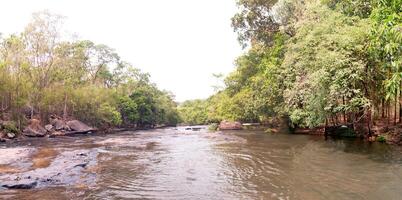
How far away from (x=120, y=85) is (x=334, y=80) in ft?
179

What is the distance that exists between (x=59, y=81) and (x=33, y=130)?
10.8 m

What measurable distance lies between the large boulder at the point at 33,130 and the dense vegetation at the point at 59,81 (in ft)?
2.85

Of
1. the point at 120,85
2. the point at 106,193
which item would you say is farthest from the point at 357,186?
the point at 120,85

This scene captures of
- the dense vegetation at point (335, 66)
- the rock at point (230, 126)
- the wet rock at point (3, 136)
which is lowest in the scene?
the wet rock at point (3, 136)

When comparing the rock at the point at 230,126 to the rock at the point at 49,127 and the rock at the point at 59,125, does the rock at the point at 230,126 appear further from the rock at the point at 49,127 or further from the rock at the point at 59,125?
the rock at the point at 49,127

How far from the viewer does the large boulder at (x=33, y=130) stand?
118 feet

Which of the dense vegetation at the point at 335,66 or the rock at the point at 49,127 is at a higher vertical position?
the dense vegetation at the point at 335,66

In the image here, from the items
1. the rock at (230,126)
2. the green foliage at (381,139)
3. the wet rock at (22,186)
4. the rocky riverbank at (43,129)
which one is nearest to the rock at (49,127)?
the rocky riverbank at (43,129)

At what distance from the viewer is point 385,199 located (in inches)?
317

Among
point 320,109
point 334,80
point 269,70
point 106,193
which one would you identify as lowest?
point 106,193

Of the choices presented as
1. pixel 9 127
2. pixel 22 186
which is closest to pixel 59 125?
pixel 9 127

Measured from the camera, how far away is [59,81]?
45.8 m

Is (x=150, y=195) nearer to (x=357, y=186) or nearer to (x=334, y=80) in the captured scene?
(x=357, y=186)

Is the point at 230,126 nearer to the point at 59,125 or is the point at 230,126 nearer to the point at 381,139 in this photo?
the point at 59,125
